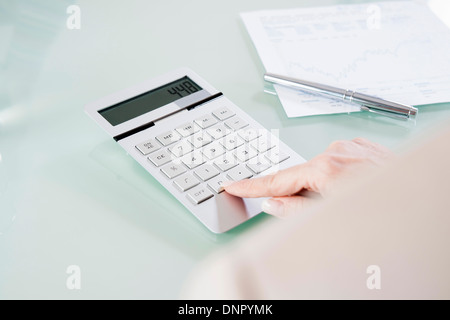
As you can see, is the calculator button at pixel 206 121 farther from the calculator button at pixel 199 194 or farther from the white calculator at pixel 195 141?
the calculator button at pixel 199 194

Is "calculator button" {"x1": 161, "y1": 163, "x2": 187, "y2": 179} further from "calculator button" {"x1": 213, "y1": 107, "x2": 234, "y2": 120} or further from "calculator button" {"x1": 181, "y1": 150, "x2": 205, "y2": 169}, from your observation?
"calculator button" {"x1": 213, "y1": 107, "x2": 234, "y2": 120}

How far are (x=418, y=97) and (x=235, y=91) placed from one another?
273 millimetres

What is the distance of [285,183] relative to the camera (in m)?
0.59

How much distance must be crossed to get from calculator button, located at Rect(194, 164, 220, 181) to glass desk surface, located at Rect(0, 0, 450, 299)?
45mm

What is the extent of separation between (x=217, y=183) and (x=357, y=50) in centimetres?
40

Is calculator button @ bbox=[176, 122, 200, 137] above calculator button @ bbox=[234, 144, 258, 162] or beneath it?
above

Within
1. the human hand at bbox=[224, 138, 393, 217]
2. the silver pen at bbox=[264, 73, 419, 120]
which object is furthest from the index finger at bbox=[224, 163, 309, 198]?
the silver pen at bbox=[264, 73, 419, 120]

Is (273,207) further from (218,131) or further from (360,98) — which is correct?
(360,98)

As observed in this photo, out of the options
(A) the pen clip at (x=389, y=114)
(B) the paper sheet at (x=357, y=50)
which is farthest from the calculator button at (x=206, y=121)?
(A) the pen clip at (x=389, y=114)

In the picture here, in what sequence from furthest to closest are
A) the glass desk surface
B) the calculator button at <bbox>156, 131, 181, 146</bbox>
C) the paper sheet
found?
1. the paper sheet
2. the calculator button at <bbox>156, 131, 181, 146</bbox>
3. the glass desk surface

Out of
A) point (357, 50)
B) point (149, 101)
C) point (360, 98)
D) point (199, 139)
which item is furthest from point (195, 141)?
point (357, 50)

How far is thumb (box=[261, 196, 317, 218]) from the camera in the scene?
1.91 ft
